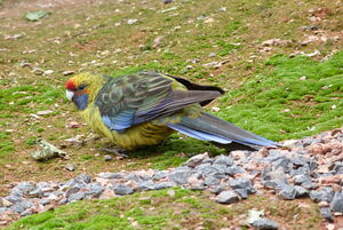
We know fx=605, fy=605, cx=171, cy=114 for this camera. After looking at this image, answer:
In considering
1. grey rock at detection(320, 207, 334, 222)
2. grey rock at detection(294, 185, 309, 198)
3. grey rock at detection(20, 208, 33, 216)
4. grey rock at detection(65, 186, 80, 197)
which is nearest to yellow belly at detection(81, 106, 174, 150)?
grey rock at detection(65, 186, 80, 197)

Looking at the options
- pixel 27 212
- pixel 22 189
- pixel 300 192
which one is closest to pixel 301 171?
pixel 300 192

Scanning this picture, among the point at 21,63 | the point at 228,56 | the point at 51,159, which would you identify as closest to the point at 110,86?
the point at 51,159

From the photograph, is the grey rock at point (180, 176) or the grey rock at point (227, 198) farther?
the grey rock at point (180, 176)

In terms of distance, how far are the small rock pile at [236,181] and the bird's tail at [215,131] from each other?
0.23 meters

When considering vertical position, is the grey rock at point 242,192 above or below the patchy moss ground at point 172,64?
above

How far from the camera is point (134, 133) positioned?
696cm

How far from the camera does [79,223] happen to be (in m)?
4.40

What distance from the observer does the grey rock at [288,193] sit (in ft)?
14.9

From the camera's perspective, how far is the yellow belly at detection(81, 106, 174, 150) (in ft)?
22.4

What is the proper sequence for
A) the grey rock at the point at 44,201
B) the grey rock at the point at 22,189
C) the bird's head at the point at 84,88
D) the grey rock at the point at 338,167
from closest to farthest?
1. the grey rock at the point at 338,167
2. the grey rock at the point at 44,201
3. the grey rock at the point at 22,189
4. the bird's head at the point at 84,88

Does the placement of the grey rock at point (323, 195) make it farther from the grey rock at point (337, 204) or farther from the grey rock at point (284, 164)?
the grey rock at point (284, 164)

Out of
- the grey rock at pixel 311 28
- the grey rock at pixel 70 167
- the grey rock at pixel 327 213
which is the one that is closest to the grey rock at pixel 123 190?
the grey rock at pixel 327 213

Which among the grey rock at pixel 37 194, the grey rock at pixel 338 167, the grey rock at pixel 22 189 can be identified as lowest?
the grey rock at pixel 22 189

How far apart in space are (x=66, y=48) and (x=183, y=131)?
6740 millimetres
